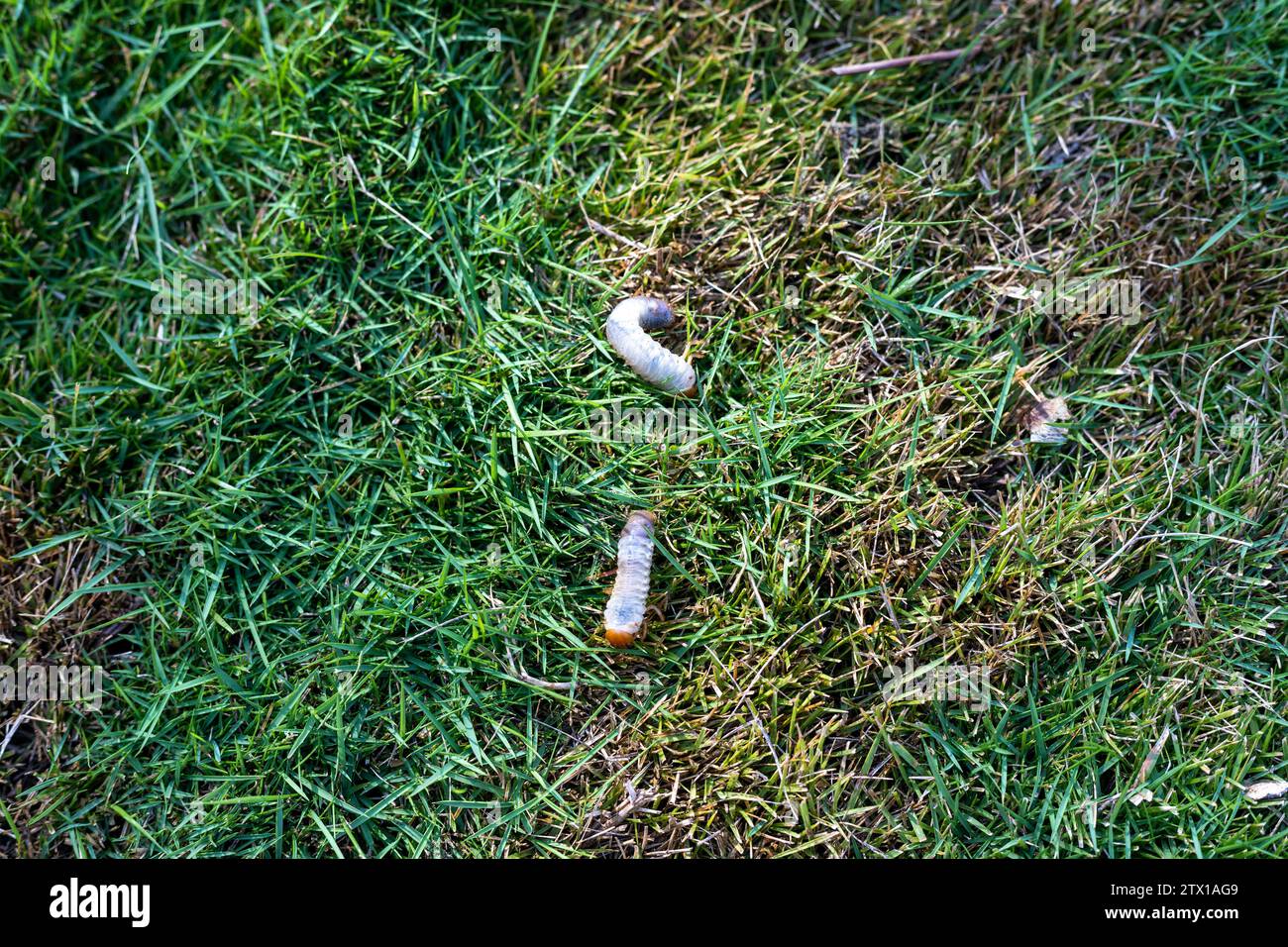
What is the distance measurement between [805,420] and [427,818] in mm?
1679

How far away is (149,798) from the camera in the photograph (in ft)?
8.55

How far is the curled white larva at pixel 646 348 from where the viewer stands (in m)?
2.63

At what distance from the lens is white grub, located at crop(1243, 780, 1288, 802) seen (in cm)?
253

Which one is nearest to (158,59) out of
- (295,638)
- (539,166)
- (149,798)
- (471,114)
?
(471,114)

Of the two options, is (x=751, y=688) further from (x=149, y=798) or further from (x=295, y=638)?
(x=149, y=798)
